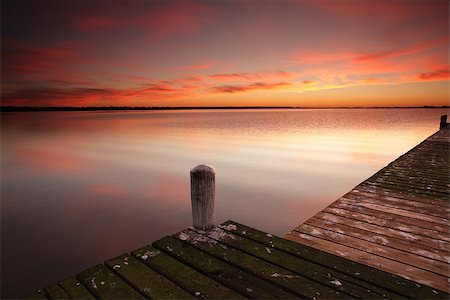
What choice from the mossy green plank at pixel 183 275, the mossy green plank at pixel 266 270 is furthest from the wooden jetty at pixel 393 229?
the mossy green plank at pixel 183 275

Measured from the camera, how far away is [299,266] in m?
3.33

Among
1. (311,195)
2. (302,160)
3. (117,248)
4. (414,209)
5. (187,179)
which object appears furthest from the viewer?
(302,160)

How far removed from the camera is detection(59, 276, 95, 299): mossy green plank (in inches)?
110

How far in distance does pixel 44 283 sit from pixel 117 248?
5.58 feet

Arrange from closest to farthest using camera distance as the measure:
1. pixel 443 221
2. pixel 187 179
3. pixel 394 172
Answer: pixel 443 221
pixel 394 172
pixel 187 179

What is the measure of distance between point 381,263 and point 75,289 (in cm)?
362

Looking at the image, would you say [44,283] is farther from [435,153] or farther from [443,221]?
[435,153]

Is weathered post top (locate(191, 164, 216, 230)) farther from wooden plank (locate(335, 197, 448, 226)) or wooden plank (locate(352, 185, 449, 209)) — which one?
wooden plank (locate(352, 185, 449, 209))

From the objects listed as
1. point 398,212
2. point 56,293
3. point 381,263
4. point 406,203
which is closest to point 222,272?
point 56,293

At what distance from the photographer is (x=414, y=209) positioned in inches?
217

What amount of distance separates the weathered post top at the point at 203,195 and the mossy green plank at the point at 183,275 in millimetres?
732

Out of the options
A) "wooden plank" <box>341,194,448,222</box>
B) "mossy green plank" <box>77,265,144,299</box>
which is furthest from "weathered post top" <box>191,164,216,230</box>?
"wooden plank" <box>341,194,448,222</box>

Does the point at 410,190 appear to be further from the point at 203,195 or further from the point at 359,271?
the point at 203,195

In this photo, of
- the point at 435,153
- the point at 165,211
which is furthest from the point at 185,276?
the point at 435,153
